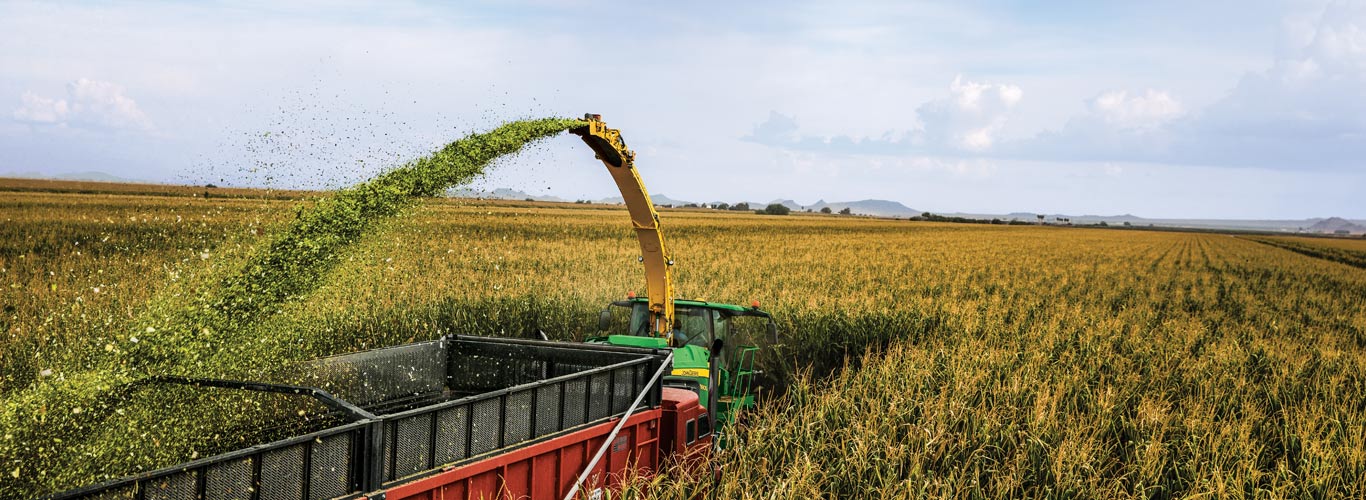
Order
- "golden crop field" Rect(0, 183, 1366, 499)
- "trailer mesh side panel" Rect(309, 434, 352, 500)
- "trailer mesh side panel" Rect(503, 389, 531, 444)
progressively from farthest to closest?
1. "golden crop field" Rect(0, 183, 1366, 499)
2. "trailer mesh side panel" Rect(503, 389, 531, 444)
3. "trailer mesh side panel" Rect(309, 434, 352, 500)

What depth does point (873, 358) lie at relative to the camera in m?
9.99

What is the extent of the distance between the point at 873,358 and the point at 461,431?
6.51 m

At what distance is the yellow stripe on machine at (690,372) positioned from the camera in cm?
740

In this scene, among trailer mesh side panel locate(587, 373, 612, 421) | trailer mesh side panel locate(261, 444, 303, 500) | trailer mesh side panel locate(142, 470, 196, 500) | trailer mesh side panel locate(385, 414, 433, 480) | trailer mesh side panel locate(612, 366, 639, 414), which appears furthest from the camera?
trailer mesh side panel locate(612, 366, 639, 414)

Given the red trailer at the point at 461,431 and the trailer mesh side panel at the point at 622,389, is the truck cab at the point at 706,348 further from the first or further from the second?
the trailer mesh side panel at the point at 622,389

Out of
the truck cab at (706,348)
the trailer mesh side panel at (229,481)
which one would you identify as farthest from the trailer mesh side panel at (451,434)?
the truck cab at (706,348)

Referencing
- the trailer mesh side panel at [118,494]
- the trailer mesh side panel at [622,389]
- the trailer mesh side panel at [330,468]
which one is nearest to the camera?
the trailer mesh side panel at [118,494]

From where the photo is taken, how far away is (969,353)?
360 inches

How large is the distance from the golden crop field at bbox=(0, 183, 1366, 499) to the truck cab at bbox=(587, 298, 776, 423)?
1.40 feet

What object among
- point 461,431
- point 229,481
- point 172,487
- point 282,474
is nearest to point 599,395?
point 461,431

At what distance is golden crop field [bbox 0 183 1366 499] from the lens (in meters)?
5.11

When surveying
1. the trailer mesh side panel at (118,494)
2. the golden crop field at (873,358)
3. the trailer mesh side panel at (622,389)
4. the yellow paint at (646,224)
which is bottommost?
the golden crop field at (873,358)

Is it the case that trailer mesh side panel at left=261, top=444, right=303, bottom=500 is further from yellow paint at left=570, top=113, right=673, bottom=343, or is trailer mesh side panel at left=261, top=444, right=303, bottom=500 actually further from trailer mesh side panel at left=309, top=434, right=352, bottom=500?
yellow paint at left=570, top=113, right=673, bottom=343

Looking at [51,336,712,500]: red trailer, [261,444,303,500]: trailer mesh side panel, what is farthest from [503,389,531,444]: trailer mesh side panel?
[261,444,303,500]: trailer mesh side panel
